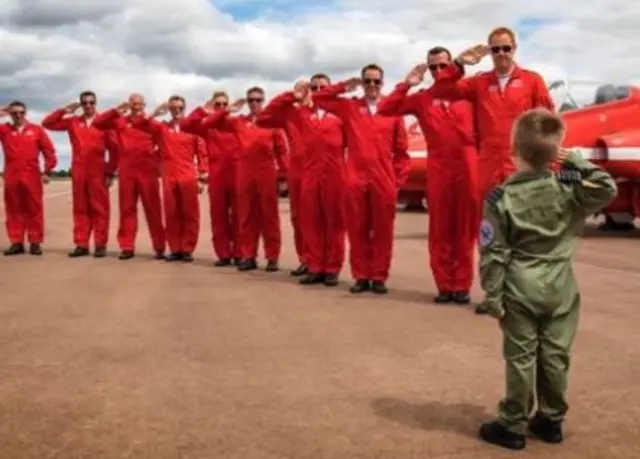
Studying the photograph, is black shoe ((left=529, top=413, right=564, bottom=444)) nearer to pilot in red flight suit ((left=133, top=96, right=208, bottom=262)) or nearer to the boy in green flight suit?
the boy in green flight suit

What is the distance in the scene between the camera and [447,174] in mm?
8062

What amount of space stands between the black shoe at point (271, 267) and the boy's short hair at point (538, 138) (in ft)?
22.8

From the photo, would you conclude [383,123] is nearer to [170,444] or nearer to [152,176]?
[152,176]

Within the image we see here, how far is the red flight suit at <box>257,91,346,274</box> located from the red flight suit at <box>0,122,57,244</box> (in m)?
4.62

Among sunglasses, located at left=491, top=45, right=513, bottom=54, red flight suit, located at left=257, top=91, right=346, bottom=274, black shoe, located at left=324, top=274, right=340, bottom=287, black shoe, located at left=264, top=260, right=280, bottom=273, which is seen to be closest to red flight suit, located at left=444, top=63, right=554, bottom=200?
sunglasses, located at left=491, top=45, right=513, bottom=54

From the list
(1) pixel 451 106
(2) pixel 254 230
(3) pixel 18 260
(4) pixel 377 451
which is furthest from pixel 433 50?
(3) pixel 18 260

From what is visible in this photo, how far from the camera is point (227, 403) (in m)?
4.60

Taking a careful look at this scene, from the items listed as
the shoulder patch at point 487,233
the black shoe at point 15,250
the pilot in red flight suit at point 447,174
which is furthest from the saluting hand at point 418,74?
the black shoe at point 15,250

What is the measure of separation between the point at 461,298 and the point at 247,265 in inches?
141

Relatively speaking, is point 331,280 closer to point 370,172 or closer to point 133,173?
point 370,172

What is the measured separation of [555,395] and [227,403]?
1633 mm

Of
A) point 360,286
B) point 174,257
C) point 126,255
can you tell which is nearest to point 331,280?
point 360,286

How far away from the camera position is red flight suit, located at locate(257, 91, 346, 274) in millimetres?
9383

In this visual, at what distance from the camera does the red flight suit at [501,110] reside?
7.20 meters
